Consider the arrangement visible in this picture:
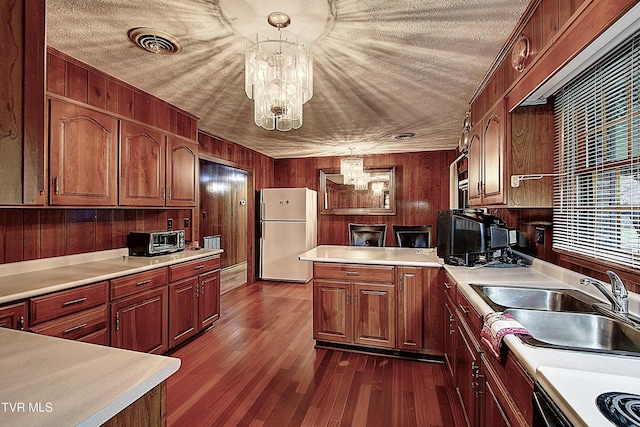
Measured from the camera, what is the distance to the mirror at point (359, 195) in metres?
5.67

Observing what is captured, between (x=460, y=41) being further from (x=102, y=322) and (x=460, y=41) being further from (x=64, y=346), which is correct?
(x=102, y=322)

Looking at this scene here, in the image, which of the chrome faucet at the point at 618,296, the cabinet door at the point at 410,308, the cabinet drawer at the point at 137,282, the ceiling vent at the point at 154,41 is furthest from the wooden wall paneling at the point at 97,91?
the chrome faucet at the point at 618,296

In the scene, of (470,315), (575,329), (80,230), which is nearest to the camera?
(575,329)

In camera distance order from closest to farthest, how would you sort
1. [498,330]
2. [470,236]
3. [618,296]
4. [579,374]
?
[579,374] → [498,330] → [618,296] → [470,236]

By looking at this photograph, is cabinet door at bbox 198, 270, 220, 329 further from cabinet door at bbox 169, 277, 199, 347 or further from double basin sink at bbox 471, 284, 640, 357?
double basin sink at bbox 471, 284, 640, 357

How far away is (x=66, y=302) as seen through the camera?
1945mm

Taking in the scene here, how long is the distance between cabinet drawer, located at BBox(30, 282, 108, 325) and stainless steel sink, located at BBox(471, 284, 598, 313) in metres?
2.43

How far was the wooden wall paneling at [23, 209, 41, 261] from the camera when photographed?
7.30ft

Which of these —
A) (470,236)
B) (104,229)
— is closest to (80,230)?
(104,229)

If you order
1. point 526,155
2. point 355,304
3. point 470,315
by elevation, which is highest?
point 526,155

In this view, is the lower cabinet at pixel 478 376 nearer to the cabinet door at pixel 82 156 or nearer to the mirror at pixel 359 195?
the cabinet door at pixel 82 156

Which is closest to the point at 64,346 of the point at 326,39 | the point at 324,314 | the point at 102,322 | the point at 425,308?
the point at 102,322

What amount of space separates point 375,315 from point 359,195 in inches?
130

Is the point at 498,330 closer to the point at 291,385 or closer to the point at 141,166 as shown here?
the point at 291,385
